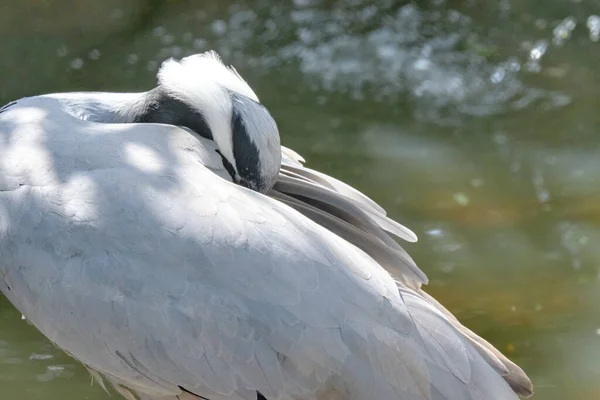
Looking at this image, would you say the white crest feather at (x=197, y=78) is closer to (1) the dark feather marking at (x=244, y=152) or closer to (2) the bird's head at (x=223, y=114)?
(2) the bird's head at (x=223, y=114)

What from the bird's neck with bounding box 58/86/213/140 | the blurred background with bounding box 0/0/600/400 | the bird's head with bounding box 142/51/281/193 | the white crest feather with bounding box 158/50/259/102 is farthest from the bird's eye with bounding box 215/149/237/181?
the blurred background with bounding box 0/0/600/400

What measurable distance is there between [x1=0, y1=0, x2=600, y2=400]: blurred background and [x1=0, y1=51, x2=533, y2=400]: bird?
4.42ft

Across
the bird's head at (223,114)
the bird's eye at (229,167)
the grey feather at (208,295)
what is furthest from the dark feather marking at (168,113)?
the grey feather at (208,295)

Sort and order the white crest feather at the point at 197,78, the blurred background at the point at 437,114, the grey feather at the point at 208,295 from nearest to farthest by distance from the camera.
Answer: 1. the grey feather at the point at 208,295
2. the white crest feather at the point at 197,78
3. the blurred background at the point at 437,114

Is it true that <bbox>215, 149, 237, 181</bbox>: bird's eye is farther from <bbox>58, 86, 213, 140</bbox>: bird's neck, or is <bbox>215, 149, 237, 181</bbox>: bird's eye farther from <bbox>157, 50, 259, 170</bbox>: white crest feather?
<bbox>58, 86, 213, 140</bbox>: bird's neck

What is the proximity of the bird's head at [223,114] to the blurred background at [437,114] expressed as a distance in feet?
4.51

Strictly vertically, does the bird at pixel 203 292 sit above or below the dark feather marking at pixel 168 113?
below

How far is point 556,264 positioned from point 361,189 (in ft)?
3.81

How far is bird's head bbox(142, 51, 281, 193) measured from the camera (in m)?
3.22

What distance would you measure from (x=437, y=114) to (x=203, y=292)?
3.98 meters

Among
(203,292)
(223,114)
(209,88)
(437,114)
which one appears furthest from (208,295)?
(437,114)

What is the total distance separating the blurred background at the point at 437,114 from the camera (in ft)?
14.7

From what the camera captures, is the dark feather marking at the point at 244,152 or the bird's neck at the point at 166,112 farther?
the bird's neck at the point at 166,112

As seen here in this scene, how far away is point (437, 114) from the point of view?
6457mm
